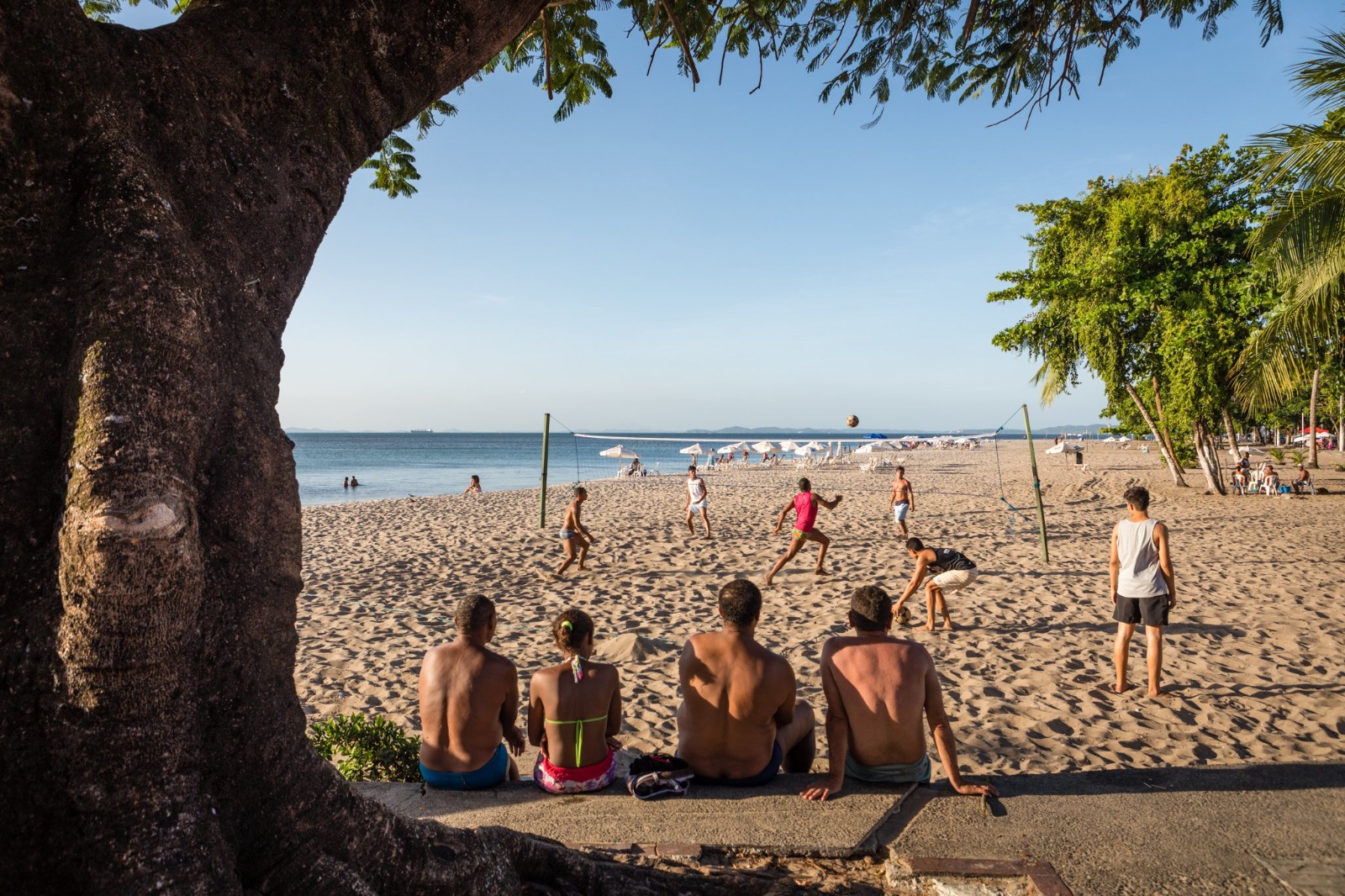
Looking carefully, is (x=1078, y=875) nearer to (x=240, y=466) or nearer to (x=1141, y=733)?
(x=1141, y=733)

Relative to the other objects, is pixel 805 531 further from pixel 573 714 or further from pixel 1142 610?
pixel 573 714

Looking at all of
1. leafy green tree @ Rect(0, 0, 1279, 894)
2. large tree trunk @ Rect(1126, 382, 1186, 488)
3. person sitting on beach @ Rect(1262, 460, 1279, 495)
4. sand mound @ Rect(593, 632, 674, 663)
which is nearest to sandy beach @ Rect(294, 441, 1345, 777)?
sand mound @ Rect(593, 632, 674, 663)

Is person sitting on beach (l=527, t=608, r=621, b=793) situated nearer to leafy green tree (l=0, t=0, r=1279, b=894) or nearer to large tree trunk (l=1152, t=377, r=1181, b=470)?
leafy green tree (l=0, t=0, r=1279, b=894)

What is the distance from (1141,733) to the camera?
4.47 metres

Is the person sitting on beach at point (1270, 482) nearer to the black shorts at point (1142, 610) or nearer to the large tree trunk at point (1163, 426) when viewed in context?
the large tree trunk at point (1163, 426)

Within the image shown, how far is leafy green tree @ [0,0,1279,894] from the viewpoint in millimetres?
1353

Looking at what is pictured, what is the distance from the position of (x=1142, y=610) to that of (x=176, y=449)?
19.3 ft

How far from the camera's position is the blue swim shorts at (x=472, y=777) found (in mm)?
3424

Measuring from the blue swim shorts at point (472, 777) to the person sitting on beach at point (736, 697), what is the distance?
0.97 m

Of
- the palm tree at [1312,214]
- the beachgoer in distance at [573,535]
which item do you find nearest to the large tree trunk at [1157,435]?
the palm tree at [1312,214]

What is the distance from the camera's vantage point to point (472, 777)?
11.3ft

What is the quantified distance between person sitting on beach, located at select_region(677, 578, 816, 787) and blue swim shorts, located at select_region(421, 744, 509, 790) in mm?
970

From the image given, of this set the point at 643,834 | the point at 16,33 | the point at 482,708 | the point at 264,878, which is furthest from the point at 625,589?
the point at 16,33

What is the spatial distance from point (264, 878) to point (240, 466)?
38.4 inches
